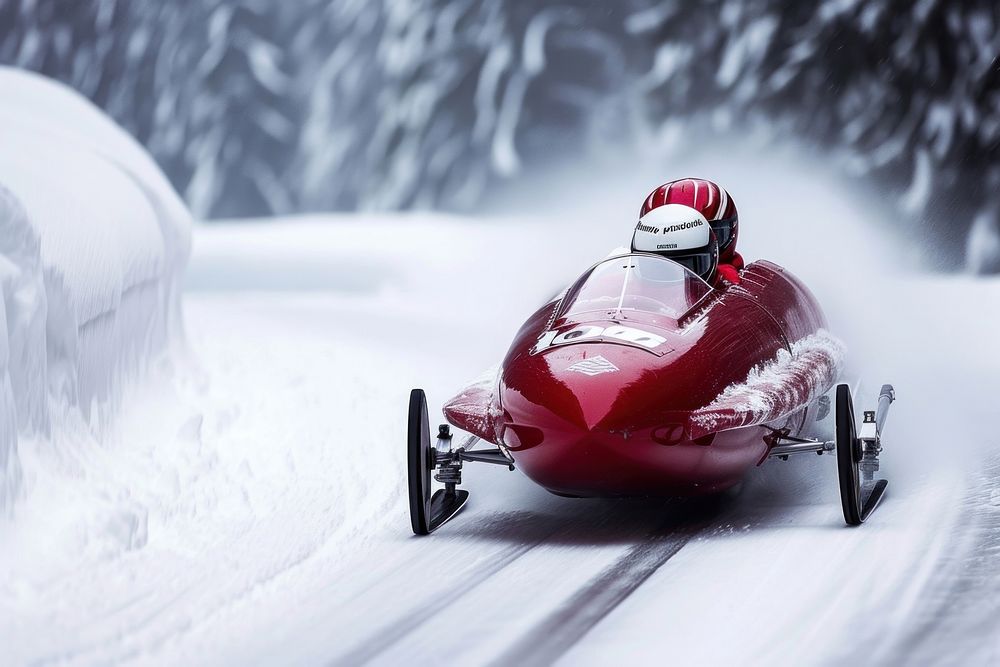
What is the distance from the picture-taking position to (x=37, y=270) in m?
5.30

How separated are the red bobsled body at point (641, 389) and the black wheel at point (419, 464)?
6.6 inches

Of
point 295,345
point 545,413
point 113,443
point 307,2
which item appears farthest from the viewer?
point 307,2

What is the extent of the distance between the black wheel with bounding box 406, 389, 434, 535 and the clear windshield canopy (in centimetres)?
71

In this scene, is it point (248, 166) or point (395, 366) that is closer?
point (395, 366)

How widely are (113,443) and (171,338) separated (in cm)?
228

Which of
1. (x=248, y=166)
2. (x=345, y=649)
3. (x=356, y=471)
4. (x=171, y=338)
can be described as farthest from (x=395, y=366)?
(x=248, y=166)

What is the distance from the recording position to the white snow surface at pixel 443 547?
12.1 feet

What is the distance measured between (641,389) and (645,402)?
5cm

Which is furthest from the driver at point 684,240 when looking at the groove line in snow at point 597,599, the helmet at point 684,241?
the groove line in snow at point 597,599

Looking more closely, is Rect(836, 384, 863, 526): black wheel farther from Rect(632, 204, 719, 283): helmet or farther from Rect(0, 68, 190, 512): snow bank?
Rect(0, 68, 190, 512): snow bank

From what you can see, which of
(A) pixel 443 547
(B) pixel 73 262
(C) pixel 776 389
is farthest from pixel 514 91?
(A) pixel 443 547

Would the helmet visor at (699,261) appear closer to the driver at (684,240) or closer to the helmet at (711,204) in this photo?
the driver at (684,240)

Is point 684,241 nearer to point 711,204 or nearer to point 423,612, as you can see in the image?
point 711,204

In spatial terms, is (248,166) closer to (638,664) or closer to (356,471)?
(356,471)
